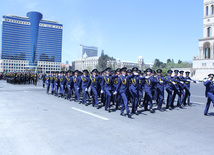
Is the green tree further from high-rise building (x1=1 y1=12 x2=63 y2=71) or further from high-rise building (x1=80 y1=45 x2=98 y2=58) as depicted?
high-rise building (x1=80 y1=45 x2=98 y2=58)

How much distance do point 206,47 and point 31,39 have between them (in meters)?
114

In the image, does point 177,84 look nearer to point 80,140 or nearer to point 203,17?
point 80,140

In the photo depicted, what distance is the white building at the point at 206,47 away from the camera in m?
61.1

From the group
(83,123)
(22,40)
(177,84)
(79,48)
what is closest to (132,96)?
(83,123)

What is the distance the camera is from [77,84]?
11594 millimetres

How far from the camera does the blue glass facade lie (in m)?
124

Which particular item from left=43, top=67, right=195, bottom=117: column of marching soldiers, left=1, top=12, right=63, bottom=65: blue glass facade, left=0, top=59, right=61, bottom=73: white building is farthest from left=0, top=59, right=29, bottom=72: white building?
left=43, top=67, right=195, bottom=117: column of marching soldiers

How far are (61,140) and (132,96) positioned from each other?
446 cm

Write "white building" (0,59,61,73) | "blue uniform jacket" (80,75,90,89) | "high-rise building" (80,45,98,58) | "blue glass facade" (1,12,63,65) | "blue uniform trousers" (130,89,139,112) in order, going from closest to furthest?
"blue uniform trousers" (130,89,139,112) < "blue uniform jacket" (80,75,90,89) < "blue glass facade" (1,12,63,65) < "white building" (0,59,61,73) < "high-rise building" (80,45,98,58)

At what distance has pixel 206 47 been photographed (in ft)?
212

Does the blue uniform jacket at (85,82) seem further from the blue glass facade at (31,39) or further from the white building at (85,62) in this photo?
the blue glass facade at (31,39)

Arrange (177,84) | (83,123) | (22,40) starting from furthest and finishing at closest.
Result: (22,40)
(177,84)
(83,123)

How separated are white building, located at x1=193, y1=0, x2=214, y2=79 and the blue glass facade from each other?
10391 cm

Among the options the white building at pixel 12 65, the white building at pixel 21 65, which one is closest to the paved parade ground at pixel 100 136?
the white building at pixel 21 65
